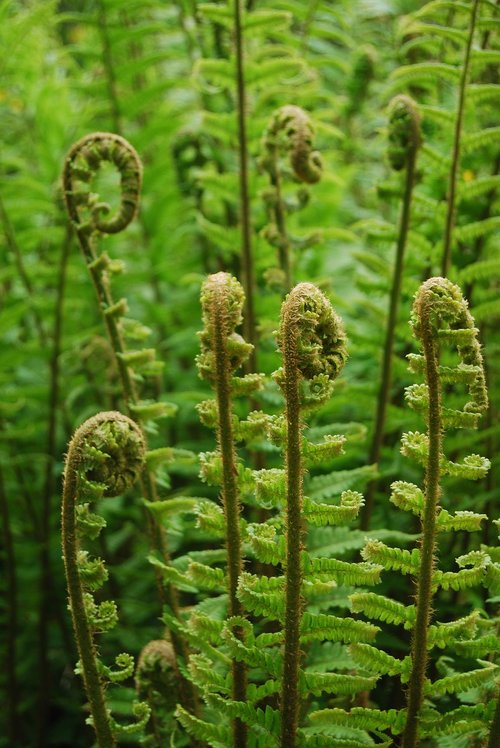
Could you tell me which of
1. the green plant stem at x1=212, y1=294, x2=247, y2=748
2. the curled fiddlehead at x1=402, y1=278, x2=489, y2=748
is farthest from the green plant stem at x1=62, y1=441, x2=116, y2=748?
the curled fiddlehead at x1=402, y1=278, x2=489, y2=748

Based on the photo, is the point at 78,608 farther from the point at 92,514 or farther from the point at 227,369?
the point at 227,369

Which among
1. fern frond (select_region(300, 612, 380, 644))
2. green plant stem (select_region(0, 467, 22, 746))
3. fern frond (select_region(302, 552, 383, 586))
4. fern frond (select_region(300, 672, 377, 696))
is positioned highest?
fern frond (select_region(302, 552, 383, 586))

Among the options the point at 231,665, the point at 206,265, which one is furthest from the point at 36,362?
the point at 231,665

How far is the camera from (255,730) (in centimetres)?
107

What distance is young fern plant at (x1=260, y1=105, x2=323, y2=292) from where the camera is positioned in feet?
4.50

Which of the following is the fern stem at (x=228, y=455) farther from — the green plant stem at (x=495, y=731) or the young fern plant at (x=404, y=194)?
the young fern plant at (x=404, y=194)

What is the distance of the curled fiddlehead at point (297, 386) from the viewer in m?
0.86

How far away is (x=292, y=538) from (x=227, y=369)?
0.21 m

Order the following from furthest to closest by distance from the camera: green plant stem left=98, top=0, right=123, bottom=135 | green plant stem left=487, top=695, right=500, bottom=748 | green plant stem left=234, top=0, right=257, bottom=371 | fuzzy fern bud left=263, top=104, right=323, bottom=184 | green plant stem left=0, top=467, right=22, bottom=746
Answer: green plant stem left=98, top=0, right=123, bottom=135
green plant stem left=0, top=467, right=22, bottom=746
green plant stem left=234, top=0, right=257, bottom=371
fuzzy fern bud left=263, top=104, right=323, bottom=184
green plant stem left=487, top=695, right=500, bottom=748

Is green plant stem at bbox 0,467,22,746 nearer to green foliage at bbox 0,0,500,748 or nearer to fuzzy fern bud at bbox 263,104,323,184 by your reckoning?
green foliage at bbox 0,0,500,748

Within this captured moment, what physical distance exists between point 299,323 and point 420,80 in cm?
111

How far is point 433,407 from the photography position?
87 centimetres

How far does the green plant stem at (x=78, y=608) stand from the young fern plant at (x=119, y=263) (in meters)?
0.19

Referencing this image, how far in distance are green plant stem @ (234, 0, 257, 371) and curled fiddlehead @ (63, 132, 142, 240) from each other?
39 cm
